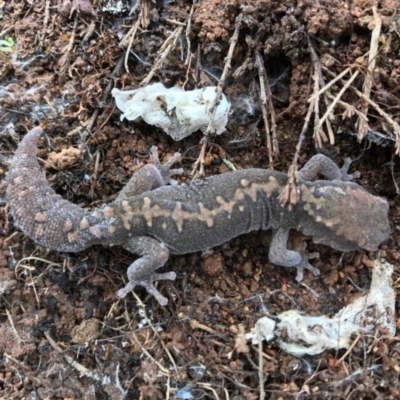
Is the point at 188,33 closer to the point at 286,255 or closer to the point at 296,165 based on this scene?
the point at 296,165

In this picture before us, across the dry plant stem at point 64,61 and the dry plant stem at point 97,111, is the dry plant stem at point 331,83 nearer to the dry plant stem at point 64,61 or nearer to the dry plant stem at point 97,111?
the dry plant stem at point 97,111

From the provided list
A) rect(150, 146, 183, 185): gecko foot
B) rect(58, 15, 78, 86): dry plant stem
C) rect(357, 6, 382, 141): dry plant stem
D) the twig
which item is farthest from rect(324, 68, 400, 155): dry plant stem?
rect(58, 15, 78, 86): dry plant stem

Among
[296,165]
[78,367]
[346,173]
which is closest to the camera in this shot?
[296,165]

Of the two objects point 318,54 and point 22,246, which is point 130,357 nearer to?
point 22,246

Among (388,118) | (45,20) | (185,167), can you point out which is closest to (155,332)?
(185,167)

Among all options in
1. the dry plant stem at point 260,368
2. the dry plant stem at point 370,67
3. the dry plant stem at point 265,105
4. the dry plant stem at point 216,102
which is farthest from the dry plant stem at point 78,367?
the dry plant stem at point 370,67

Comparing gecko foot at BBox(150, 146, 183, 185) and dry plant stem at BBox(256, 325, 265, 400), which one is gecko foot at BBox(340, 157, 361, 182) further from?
dry plant stem at BBox(256, 325, 265, 400)

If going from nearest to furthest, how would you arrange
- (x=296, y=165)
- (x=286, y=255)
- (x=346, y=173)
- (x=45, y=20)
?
1. (x=296, y=165)
2. (x=286, y=255)
3. (x=346, y=173)
4. (x=45, y=20)

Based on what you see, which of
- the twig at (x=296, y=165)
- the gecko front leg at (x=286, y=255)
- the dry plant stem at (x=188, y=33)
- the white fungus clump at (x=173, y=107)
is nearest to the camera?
the twig at (x=296, y=165)

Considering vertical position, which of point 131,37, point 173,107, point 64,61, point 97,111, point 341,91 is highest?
point 131,37
